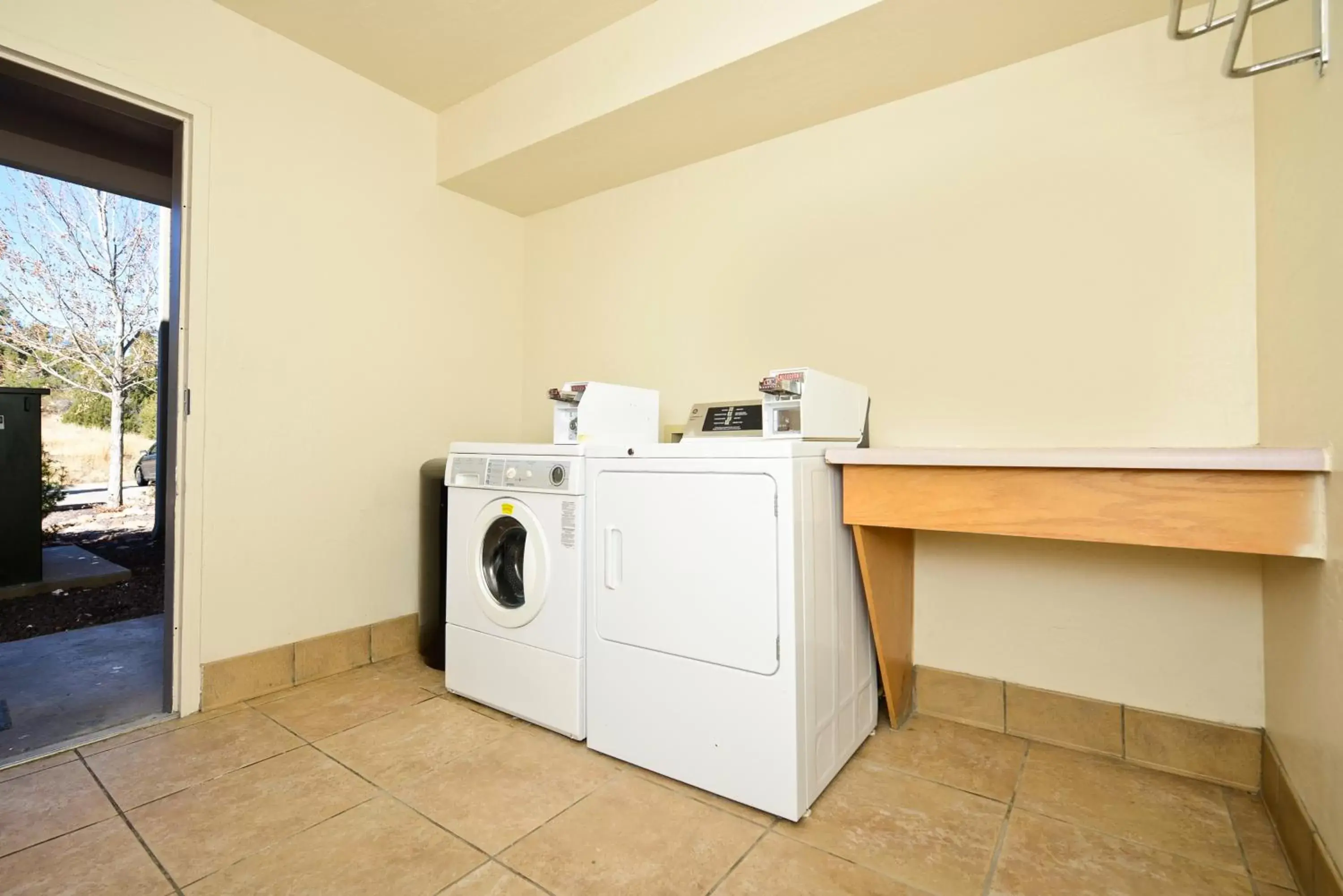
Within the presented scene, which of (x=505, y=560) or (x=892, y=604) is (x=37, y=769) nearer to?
(x=505, y=560)

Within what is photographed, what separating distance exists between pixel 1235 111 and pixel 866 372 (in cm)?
120

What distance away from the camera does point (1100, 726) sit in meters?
1.83

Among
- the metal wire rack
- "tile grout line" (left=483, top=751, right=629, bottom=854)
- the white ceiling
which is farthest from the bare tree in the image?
the metal wire rack

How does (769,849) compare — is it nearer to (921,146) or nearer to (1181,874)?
(1181,874)

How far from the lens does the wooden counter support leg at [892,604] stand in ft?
5.81

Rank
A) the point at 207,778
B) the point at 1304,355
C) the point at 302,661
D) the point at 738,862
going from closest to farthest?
the point at 1304,355, the point at 738,862, the point at 207,778, the point at 302,661

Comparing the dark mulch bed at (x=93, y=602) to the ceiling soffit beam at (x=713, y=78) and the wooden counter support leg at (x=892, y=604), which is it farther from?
the wooden counter support leg at (x=892, y=604)

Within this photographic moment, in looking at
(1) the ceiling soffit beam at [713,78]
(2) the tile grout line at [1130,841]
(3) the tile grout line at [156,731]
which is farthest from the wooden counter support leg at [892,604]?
(3) the tile grout line at [156,731]

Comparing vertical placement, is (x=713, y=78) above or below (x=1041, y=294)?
above

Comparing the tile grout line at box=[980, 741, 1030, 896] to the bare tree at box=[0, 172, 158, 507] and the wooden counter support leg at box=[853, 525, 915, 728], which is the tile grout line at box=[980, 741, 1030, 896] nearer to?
the wooden counter support leg at box=[853, 525, 915, 728]

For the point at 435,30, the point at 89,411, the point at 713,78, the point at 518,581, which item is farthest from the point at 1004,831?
the point at 89,411

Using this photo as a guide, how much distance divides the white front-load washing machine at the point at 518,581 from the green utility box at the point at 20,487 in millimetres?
3224

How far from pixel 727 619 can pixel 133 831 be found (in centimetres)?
153

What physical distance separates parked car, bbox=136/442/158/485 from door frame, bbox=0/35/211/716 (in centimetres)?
313
